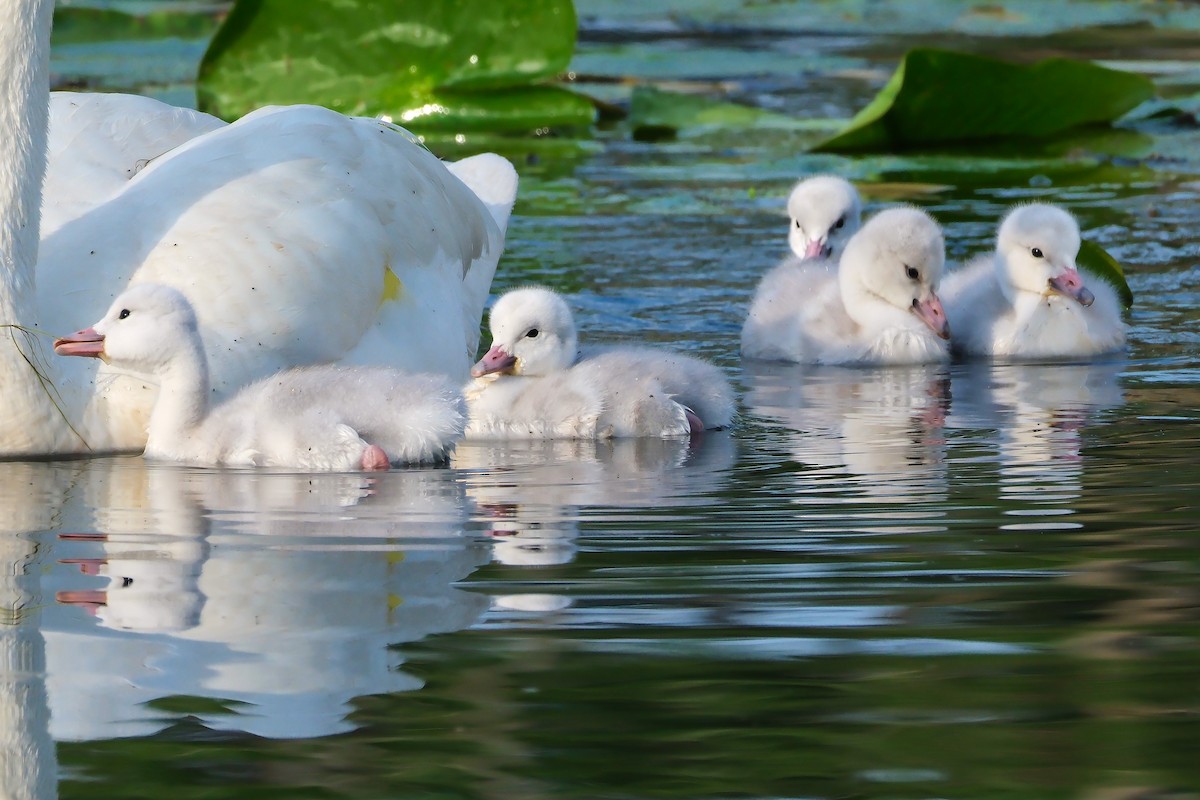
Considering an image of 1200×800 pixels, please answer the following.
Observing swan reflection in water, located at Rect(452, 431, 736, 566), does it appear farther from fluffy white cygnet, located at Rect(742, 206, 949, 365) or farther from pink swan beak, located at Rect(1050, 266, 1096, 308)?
pink swan beak, located at Rect(1050, 266, 1096, 308)

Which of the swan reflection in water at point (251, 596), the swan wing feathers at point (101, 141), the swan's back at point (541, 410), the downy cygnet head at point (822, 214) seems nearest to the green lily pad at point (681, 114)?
the downy cygnet head at point (822, 214)

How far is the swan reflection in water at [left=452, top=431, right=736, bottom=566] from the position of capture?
4.28 metres

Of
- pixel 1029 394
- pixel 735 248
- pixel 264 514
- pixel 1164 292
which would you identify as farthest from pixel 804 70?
pixel 264 514

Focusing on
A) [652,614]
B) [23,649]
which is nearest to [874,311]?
[652,614]

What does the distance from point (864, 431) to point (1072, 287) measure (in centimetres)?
185

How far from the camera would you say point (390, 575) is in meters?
3.87

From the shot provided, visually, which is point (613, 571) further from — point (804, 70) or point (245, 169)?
point (804, 70)

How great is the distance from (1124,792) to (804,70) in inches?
522

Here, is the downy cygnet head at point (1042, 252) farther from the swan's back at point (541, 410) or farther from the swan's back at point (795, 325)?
the swan's back at point (541, 410)

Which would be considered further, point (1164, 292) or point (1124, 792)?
point (1164, 292)

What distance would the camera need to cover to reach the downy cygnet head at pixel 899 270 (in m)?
7.45

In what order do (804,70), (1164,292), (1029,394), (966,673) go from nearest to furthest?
(966,673) < (1029,394) < (1164,292) < (804,70)

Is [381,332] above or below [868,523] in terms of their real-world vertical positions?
above

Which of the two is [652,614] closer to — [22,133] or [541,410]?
[541,410]
